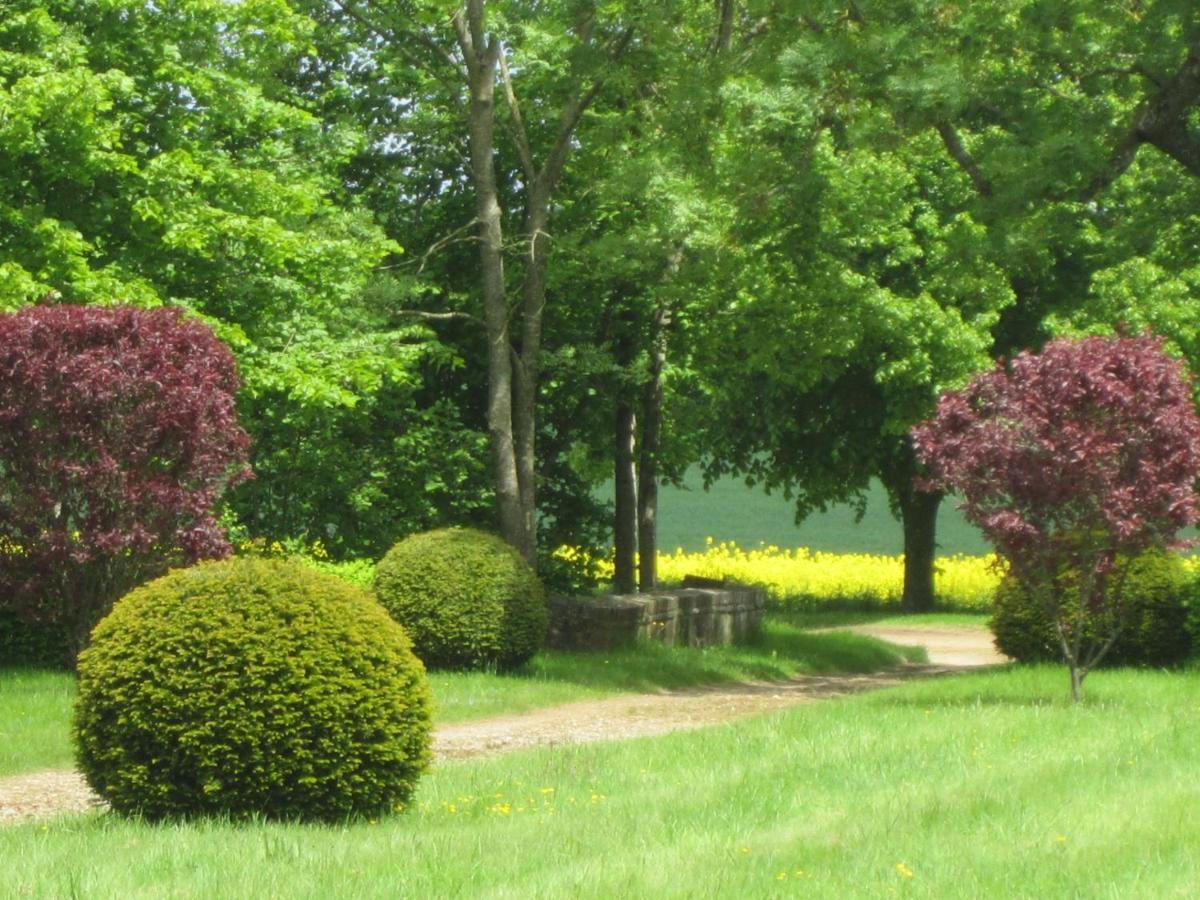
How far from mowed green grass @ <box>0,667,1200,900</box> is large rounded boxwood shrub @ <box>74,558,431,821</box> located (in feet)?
0.99

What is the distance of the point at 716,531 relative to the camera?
53719 mm

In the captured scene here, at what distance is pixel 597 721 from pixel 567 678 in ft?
10.9

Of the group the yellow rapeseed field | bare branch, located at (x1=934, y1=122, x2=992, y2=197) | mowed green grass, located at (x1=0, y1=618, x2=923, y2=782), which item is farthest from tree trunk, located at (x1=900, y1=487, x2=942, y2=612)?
bare branch, located at (x1=934, y1=122, x2=992, y2=197)

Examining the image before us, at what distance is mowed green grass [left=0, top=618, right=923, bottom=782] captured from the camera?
14.0 metres

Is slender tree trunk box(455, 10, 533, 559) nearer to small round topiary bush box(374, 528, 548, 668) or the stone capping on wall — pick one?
Result: the stone capping on wall

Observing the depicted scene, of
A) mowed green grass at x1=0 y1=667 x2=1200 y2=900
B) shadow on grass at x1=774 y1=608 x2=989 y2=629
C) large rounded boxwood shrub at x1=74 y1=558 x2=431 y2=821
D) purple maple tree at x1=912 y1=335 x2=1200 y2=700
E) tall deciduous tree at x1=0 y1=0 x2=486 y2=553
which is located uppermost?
tall deciduous tree at x1=0 y1=0 x2=486 y2=553

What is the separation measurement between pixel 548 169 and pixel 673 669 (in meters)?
7.10

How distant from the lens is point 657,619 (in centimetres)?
2367

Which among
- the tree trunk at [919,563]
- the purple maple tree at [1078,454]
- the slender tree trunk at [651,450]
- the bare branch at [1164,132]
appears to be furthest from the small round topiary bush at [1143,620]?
the tree trunk at [919,563]

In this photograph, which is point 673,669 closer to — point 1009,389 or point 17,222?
point 1009,389

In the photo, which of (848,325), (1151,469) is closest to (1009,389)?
(1151,469)

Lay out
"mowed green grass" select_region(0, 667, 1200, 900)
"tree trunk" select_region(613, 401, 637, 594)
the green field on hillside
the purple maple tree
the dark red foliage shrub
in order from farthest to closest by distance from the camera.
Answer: the green field on hillside
"tree trunk" select_region(613, 401, 637, 594)
the dark red foliage shrub
the purple maple tree
"mowed green grass" select_region(0, 667, 1200, 900)

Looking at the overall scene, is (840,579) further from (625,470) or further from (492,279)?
(492,279)

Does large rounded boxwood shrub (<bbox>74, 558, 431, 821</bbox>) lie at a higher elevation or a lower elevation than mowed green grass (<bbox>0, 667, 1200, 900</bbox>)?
higher
